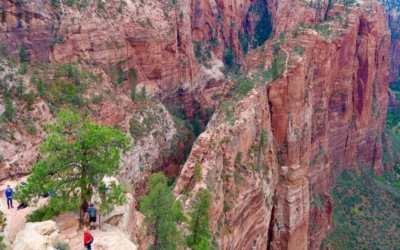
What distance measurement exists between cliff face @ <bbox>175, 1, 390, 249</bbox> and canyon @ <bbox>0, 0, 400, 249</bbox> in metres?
0.15

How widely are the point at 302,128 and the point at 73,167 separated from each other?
3324 cm

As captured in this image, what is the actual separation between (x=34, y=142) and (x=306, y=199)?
30.3 metres

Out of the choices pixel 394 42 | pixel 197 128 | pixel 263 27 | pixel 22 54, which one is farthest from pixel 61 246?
pixel 394 42

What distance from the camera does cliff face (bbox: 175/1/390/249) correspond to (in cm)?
3259

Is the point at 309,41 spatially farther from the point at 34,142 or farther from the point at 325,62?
the point at 34,142

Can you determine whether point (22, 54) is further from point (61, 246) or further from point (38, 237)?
point (61, 246)

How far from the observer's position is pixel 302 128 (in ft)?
150

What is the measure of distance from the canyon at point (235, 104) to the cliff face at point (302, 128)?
147mm

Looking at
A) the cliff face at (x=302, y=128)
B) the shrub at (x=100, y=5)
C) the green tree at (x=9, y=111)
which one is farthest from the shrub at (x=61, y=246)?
the shrub at (x=100, y=5)

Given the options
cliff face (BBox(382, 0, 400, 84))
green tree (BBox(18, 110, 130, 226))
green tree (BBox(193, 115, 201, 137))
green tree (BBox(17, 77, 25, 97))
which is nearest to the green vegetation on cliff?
green tree (BBox(193, 115, 201, 137))

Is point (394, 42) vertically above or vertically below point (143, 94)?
above

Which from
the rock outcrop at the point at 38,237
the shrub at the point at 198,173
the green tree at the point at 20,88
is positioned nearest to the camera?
the rock outcrop at the point at 38,237

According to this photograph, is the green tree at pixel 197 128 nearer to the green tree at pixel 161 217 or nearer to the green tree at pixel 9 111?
the green tree at pixel 9 111

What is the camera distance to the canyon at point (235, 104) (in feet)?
108
